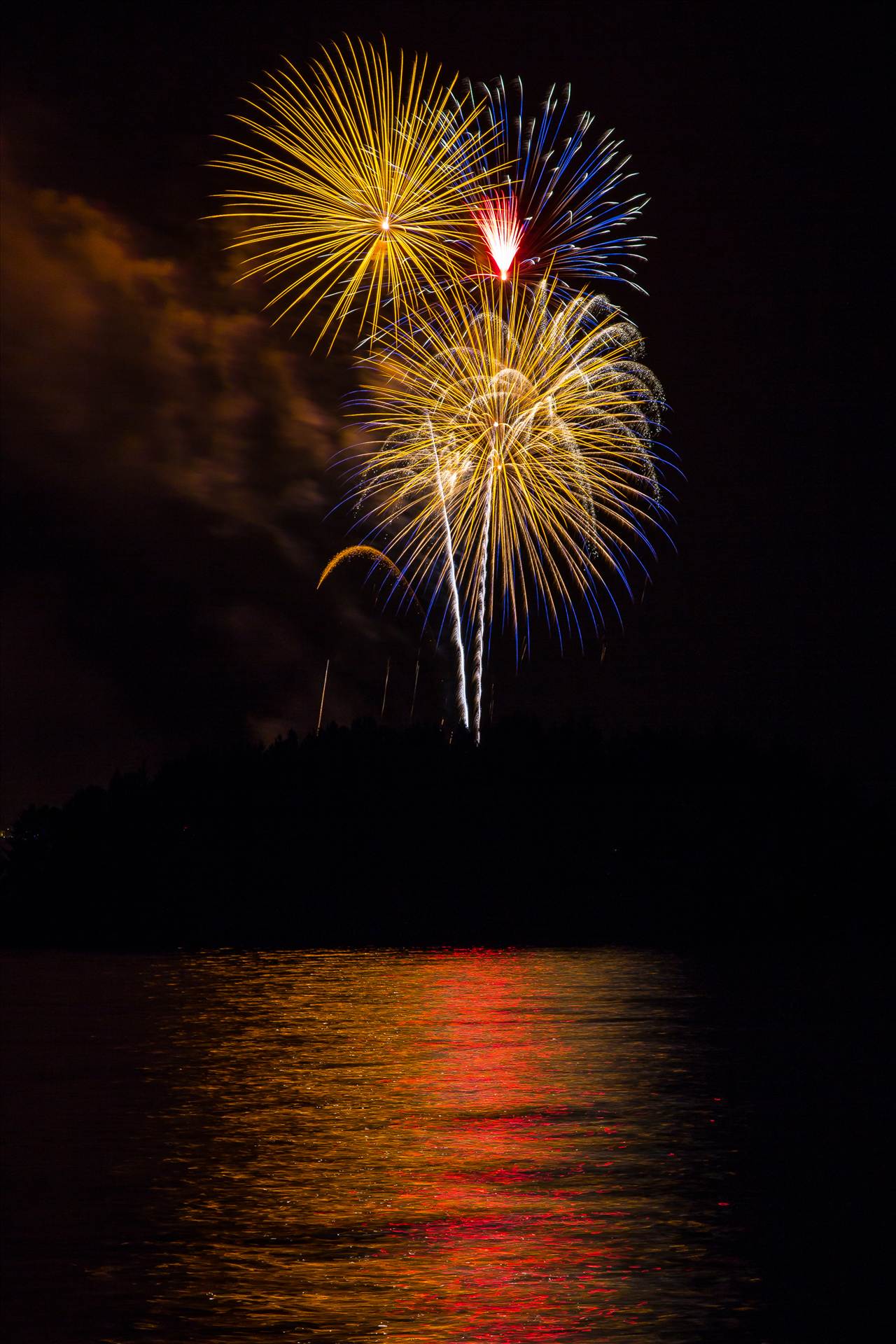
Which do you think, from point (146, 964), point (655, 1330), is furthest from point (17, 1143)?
point (146, 964)

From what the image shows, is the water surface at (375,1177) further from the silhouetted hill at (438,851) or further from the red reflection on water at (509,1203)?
the silhouetted hill at (438,851)

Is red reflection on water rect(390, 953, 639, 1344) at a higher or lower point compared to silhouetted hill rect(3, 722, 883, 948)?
lower

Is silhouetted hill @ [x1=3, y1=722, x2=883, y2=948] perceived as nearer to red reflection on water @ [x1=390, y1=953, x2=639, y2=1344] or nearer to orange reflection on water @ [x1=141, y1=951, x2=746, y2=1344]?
orange reflection on water @ [x1=141, y1=951, x2=746, y2=1344]

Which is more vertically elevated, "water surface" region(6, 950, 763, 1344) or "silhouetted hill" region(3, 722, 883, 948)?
"silhouetted hill" region(3, 722, 883, 948)

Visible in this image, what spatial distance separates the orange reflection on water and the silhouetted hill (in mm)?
21869

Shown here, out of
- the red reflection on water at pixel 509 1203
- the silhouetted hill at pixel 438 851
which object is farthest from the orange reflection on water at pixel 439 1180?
the silhouetted hill at pixel 438 851

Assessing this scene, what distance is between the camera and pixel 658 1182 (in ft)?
42.3

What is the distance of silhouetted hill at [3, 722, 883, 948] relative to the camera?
47594mm

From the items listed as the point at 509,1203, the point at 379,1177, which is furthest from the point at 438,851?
the point at 509,1203

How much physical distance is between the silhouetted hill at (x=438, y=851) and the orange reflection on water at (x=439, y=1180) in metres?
21.9

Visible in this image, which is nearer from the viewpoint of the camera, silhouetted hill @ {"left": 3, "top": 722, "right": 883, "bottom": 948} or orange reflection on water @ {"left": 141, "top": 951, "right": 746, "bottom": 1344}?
orange reflection on water @ {"left": 141, "top": 951, "right": 746, "bottom": 1344}

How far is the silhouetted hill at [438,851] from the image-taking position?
4759 cm

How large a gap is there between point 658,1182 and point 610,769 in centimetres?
4202

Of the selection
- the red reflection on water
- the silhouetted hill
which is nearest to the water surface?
the red reflection on water
